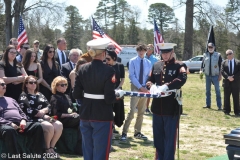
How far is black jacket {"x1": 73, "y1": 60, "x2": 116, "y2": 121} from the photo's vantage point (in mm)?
4871

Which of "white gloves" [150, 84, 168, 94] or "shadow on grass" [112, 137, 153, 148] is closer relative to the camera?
"white gloves" [150, 84, 168, 94]

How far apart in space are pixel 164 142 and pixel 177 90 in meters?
0.83

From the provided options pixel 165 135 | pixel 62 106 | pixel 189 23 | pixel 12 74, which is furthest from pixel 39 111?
pixel 189 23

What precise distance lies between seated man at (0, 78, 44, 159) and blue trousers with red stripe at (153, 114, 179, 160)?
1886 millimetres

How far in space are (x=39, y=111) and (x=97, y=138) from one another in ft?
6.78

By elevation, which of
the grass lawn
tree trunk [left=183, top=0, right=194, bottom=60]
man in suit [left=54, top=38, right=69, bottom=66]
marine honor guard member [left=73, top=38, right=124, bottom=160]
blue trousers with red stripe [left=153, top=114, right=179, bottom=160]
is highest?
tree trunk [left=183, top=0, right=194, bottom=60]

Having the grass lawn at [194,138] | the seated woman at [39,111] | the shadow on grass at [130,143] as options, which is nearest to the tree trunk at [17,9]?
the grass lawn at [194,138]

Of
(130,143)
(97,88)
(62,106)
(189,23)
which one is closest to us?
(97,88)

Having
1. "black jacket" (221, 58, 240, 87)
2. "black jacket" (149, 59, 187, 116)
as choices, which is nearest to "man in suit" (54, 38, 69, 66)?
"black jacket" (149, 59, 187, 116)

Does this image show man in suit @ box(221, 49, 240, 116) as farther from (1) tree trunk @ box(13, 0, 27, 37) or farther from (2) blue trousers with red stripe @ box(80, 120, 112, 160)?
(1) tree trunk @ box(13, 0, 27, 37)

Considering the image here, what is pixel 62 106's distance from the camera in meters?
7.16

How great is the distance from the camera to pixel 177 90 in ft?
19.1

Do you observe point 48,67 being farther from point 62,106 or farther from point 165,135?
point 165,135

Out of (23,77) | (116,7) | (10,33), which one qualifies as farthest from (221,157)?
(116,7)
